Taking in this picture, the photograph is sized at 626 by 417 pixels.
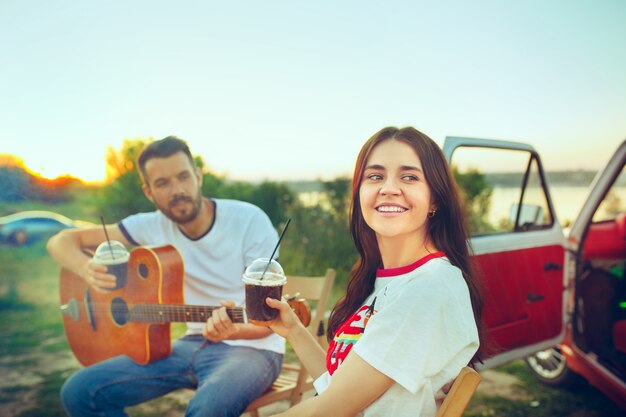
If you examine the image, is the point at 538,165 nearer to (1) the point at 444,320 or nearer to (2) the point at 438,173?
(2) the point at 438,173

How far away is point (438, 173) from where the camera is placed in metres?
1.67

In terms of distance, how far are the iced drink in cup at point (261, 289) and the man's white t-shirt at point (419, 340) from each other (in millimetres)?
505

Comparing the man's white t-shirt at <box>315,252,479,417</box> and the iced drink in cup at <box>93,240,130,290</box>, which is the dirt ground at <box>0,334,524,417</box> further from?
the man's white t-shirt at <box>315,252,479,417</box>

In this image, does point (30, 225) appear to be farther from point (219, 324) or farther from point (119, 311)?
point (219, 324)

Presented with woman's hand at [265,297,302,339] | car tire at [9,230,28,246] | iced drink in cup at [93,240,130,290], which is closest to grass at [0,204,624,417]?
car tire at [9,230,28,246]

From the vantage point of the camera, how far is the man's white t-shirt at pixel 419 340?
1.31 metres

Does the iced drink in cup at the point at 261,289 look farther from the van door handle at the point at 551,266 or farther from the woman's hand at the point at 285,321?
the van door handle at the point at 551,266

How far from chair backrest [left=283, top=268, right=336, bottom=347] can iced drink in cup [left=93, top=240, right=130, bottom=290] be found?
3.18 feet

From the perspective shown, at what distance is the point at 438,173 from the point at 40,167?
13.0ft

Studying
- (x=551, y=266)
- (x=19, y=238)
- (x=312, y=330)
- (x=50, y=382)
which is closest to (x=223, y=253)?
(x=312, y=330)

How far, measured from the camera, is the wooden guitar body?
2588 millimetres

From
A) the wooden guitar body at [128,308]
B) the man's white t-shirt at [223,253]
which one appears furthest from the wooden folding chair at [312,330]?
the wooden guitar body at [128,308]

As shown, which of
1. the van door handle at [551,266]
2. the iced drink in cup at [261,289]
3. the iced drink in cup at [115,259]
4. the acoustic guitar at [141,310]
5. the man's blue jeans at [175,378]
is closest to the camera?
the iced drink in cup at [261,289]

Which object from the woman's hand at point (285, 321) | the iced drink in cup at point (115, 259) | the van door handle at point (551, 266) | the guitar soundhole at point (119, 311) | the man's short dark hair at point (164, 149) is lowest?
the van door handle at point (551, 266)
